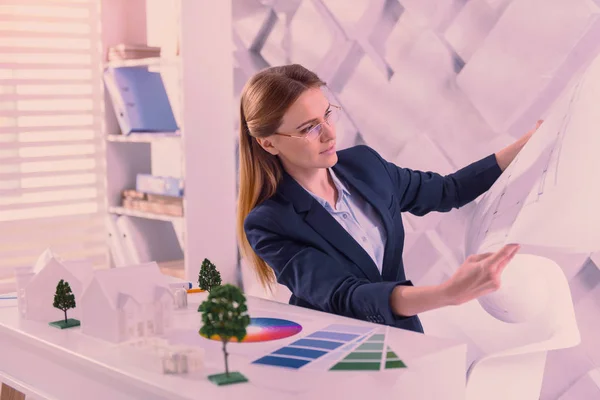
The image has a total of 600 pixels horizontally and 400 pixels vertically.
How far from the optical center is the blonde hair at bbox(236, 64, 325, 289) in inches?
86.0

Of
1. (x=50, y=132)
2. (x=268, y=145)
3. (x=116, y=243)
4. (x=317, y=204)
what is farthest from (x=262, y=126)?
(x=50, y=132)

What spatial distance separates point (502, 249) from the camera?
1.79 meters

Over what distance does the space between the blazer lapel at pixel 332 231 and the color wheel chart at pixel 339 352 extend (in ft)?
1.38

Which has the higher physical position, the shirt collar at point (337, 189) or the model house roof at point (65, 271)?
the shirt collar at point (337, 189)

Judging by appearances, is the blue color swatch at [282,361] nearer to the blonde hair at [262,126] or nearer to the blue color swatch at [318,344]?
the blue color swatch at [318,344]

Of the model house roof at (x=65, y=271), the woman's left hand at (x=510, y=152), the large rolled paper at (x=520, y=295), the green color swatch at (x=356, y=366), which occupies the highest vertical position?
the woman's left hand at (x=510, y=152)

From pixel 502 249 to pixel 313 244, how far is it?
1.72ft

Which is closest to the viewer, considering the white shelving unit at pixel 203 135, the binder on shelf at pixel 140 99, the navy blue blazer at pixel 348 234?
the navy blue blazer at pixel 348 234

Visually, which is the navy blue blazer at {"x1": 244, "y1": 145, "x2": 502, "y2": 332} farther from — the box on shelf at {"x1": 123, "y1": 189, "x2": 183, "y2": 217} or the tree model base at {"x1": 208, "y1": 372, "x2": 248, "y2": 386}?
the box on shelf at {"x1": 123, "y1": 189, "x2": 183, "y2": 217}

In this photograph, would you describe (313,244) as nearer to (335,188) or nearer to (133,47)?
(335,188)

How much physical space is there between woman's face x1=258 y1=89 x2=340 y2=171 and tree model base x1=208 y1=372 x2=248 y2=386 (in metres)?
0.80

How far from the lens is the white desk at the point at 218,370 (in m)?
1.43

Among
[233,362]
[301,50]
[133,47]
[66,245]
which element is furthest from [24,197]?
[233,362]

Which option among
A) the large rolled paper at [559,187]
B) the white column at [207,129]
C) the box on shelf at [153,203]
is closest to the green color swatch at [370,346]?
the large rolled paper at [559,187]
